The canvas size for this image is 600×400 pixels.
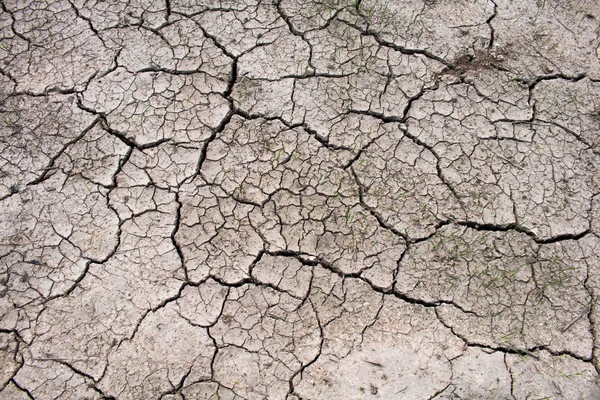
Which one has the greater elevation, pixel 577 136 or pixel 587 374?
pixel 577 136

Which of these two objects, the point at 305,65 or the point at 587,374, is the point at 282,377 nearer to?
the point at 587,374

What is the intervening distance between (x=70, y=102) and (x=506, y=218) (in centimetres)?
271

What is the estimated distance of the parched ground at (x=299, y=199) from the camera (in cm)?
260

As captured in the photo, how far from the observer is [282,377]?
2562mm

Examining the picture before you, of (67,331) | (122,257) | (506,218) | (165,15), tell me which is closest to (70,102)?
(165,15)

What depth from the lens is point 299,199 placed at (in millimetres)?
2984

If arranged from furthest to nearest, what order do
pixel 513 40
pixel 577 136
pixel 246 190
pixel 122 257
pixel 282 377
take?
1. pixel 513 40
2. pixel 577 136
3. pixel 246 190
4. pixel 122 257
5. pixel 282 377

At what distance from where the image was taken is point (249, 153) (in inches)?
122

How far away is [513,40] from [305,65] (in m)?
1.42

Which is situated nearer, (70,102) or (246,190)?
(246,190)

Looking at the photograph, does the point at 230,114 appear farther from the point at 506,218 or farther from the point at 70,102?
the point at 506,218

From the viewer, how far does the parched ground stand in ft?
8.54

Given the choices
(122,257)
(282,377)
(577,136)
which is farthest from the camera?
(577,136)

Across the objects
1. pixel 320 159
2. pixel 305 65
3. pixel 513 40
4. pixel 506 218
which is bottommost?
pixel 506 218
